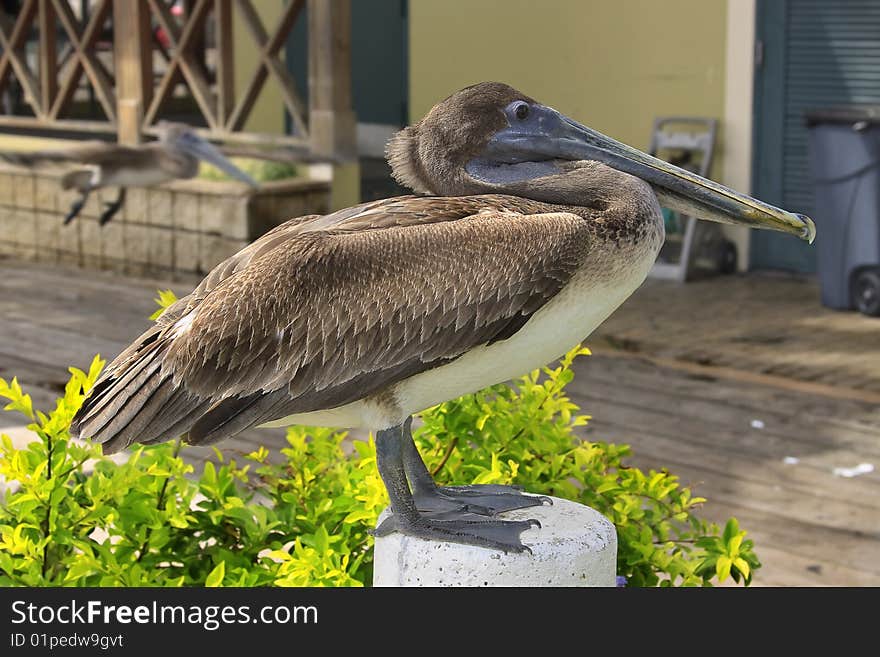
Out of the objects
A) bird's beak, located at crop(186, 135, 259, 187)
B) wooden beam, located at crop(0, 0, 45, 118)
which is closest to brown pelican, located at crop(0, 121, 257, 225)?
bird's beak, located at crop(186, 135, 259, 187)

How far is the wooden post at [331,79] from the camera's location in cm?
934

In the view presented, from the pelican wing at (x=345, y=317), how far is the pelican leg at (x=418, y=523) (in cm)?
14

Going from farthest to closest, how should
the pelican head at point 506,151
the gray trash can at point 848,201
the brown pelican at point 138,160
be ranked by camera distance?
the gray trash can at point 848,201, the brown pelican at point 138,160, the pelican head at point 506,151

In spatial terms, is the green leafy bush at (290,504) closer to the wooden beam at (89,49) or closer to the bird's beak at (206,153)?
the bird's beak at (206,153)

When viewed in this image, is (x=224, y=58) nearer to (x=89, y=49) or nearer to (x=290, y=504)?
(x=89, y=49)

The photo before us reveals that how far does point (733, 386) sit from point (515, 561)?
4.40 meters

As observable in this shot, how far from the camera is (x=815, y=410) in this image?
20.5 ft

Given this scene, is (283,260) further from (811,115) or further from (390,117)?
(390,117)

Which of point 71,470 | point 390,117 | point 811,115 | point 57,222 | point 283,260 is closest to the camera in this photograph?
point 283,260

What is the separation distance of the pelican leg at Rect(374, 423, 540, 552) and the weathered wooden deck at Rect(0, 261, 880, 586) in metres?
2.06

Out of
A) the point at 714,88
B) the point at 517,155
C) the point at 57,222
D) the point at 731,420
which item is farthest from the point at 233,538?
the point at 57,222

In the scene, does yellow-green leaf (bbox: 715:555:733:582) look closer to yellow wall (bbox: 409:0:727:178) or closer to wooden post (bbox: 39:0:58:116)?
yellow wall (bbox: 409:0:727:178)

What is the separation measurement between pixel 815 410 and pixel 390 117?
594 cm

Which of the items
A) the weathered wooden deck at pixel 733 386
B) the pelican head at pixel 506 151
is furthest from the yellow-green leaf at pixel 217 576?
the weathered wooden deck at pixel 733 386
